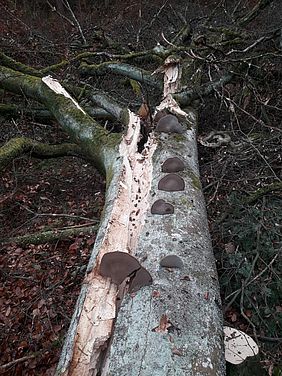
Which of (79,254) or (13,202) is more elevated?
(13,202)

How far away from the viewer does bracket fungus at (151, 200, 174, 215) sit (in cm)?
235

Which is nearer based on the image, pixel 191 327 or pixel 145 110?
pixel 191 327

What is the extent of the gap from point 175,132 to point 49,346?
1.95m

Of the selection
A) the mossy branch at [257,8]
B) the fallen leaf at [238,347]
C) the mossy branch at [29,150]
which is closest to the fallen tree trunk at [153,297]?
the fallen leaf at [238,347]

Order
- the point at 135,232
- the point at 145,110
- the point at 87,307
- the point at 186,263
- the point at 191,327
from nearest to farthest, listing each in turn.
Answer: the point at 191,327 < the point at 87,307 < the point at 186,263 < the point at 135,232 < the point at 145,110

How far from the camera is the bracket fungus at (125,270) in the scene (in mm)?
1871

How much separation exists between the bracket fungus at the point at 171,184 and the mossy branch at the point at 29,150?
1.75 metres

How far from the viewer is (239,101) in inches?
192

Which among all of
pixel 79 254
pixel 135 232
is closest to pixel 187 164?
pixel 135 232

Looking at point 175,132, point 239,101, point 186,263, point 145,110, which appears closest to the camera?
point 186,263

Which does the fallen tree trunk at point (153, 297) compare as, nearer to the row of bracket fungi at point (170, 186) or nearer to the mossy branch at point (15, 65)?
the row of bracket fungi at point (170, 186)

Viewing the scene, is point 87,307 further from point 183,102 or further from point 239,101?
point 239,101

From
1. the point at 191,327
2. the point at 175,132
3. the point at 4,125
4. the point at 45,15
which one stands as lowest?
the point at 191,327

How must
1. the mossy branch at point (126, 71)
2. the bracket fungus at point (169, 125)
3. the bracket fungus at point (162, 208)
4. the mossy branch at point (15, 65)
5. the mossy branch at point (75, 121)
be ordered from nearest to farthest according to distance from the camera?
the bracket fungus at point (162, 208) < the bracket fungus at point (169, 125) < the mossy branch at point (75, 121) < the mossy branch at point (126, 71) < the mossy branch at point (15, 65)
